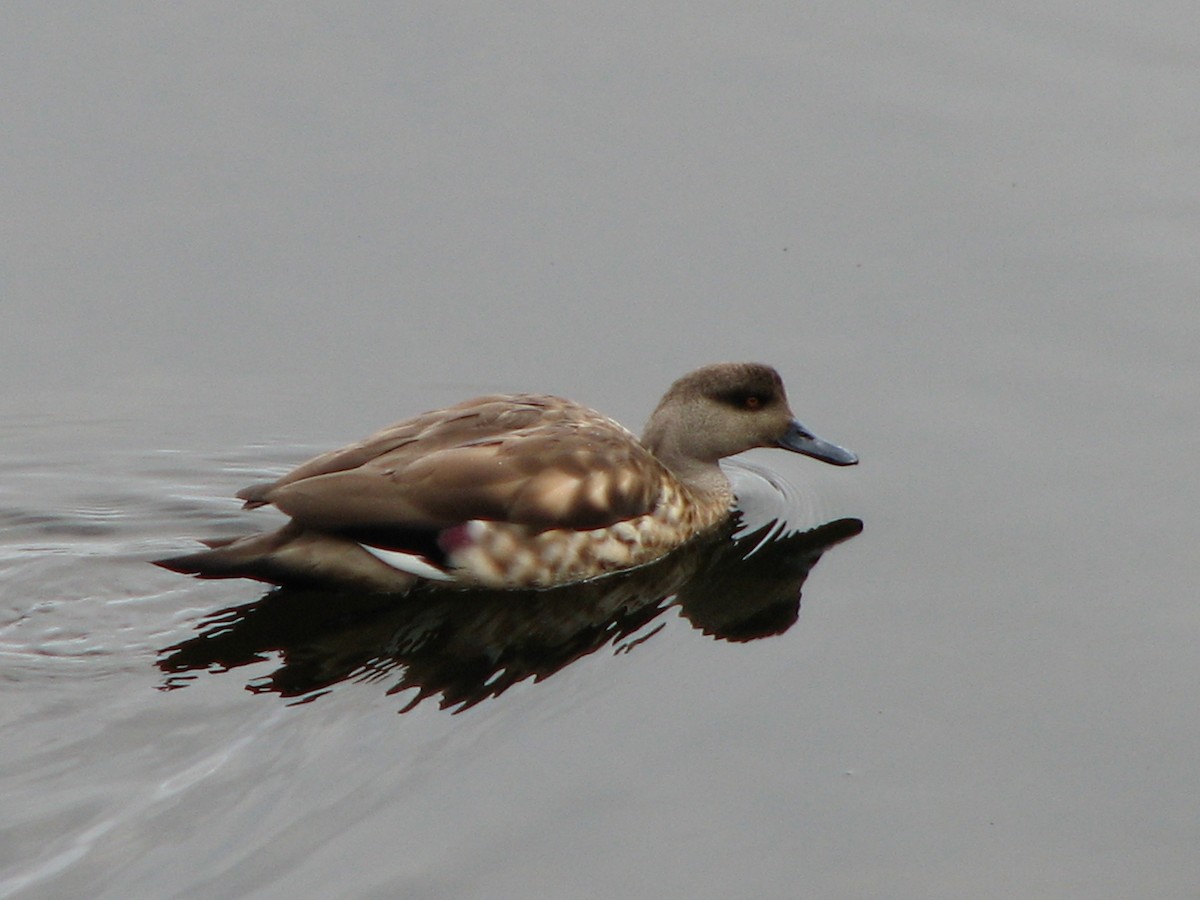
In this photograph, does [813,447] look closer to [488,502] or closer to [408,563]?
[488,502]

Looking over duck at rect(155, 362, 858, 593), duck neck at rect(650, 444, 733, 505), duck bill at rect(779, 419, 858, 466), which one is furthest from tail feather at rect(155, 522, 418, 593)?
duck bill at rect(779, 419, 858, 466)

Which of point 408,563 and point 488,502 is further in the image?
point 488,502

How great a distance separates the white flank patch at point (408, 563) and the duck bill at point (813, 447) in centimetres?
223

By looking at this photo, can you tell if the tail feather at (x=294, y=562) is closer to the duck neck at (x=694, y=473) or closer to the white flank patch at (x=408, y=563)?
the white flank patch at (x=408, y=563)

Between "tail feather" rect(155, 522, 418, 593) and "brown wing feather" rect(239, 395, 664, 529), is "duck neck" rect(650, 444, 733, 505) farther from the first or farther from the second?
"tail feather" rect(155, 522, 418, 593)

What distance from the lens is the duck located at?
8781mm

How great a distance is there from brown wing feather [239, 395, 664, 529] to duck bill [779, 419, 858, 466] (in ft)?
3.11

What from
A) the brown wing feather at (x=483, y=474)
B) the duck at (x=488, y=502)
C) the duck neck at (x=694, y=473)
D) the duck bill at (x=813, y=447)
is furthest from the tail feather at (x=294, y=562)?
the duck bill at (x=813, y=447)

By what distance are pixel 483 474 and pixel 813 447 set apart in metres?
2.07

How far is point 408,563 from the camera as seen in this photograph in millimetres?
8992

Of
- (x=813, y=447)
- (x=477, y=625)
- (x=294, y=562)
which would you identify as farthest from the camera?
(x=813, y=447)

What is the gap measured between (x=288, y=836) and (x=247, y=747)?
710 mm

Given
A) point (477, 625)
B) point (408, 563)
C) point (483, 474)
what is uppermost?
point (483, 474)

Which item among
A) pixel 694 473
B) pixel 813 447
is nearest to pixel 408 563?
pixel 694 473
